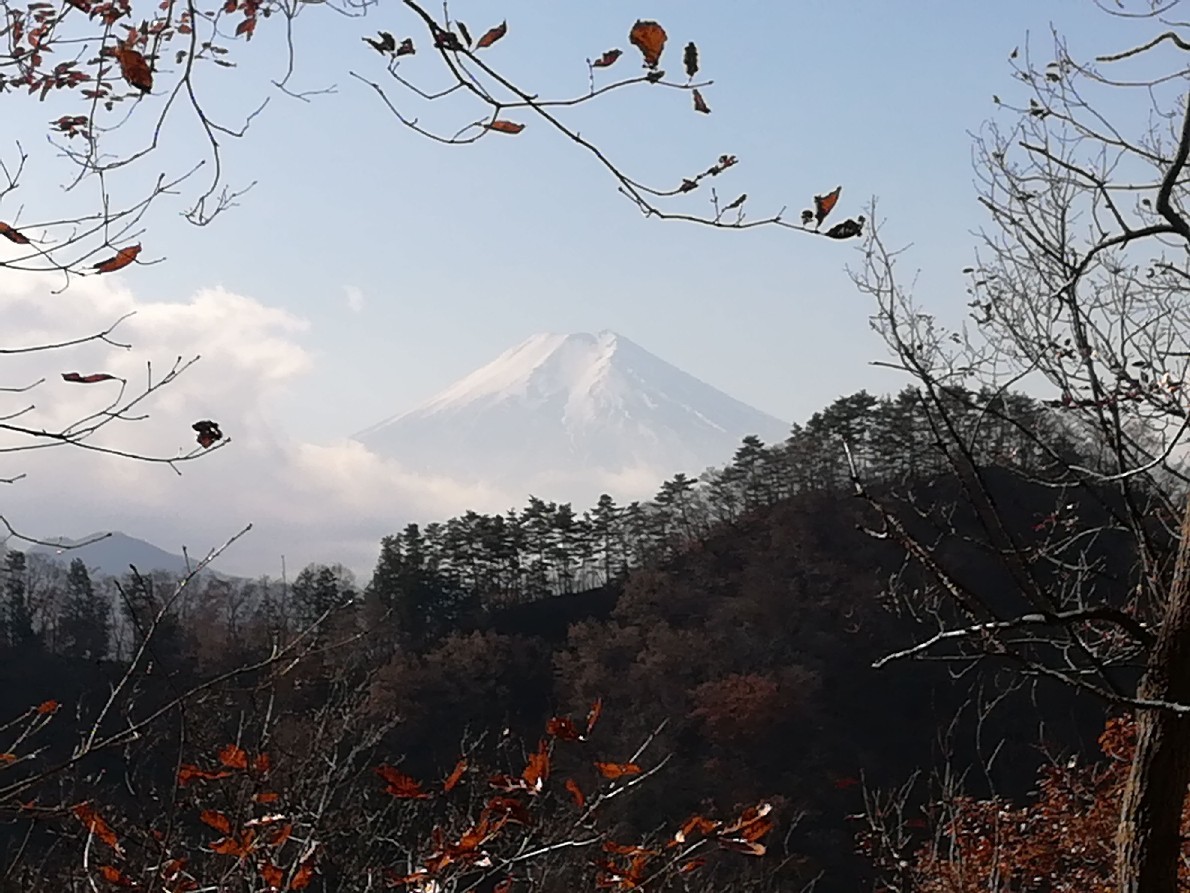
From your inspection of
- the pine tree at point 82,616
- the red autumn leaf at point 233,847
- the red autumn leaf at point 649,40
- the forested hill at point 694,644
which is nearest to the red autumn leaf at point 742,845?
the red autumn leaf at point 233,847

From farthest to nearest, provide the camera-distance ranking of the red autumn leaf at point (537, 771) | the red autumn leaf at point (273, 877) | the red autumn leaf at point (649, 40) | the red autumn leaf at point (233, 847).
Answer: the red autumn leaf at point (273, 877) → the red autumn leaf at point (537, 771) → the red autumn leaf at point (233, 847) → the red autumn leaf at point (649, 40)

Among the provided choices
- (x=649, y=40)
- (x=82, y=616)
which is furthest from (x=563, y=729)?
(x=82, y=616)

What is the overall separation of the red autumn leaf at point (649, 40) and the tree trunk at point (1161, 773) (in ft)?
6.13

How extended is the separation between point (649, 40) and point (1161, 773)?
2090 mm

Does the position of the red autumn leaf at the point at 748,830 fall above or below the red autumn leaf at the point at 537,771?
below

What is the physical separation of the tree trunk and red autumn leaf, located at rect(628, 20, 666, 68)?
6.13ft

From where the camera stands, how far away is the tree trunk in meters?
2.50

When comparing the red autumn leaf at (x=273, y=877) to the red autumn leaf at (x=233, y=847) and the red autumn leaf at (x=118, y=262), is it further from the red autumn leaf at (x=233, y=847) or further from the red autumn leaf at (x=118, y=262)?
the red autumn leaf at (x=118, y=262)

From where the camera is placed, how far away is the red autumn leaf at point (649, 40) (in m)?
1.67

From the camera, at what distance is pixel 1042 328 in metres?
4.28

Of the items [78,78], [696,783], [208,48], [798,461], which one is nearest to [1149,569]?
[208,48]

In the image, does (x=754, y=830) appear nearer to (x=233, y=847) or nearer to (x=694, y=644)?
(x=233, y=847)

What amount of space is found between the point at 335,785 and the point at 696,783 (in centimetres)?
2007

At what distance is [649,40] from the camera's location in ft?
5.52
